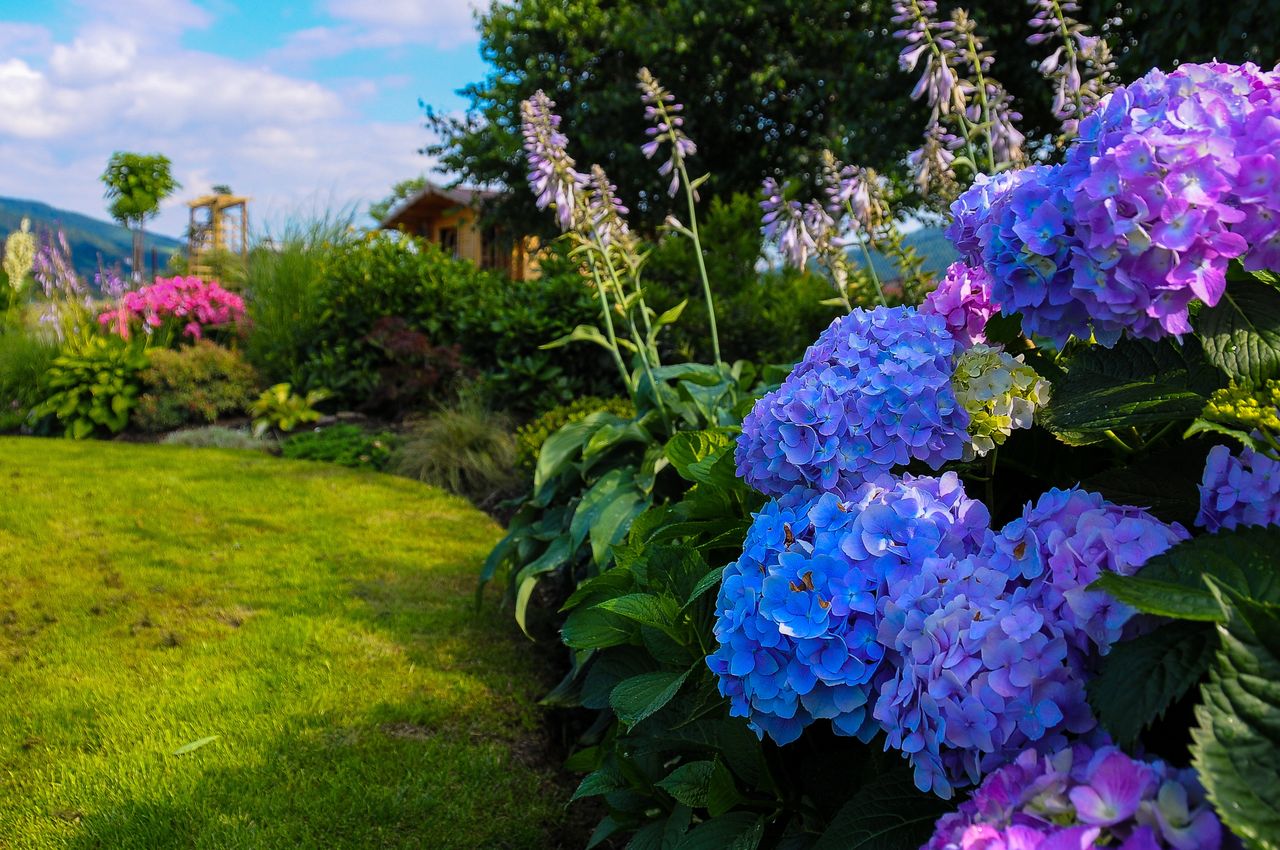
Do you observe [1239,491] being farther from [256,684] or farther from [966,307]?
[256,684]

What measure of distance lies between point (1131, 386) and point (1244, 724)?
52cm

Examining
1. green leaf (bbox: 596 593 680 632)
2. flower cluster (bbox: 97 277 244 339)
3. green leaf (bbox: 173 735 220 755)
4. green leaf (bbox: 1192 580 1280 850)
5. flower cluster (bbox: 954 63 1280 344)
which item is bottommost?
green leaf (bbox: 173 735 220 755)

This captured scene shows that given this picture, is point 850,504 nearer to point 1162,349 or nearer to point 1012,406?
point 1012,406

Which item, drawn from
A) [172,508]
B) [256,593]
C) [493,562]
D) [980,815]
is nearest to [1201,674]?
[980,815]

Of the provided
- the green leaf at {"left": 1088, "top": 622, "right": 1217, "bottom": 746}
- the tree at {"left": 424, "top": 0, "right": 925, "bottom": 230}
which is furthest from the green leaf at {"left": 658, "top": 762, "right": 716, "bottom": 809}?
the tree at {"left": 424, "top": 0, "right": 925, "bottom": 230}

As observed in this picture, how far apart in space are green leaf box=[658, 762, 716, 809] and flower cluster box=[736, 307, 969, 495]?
1.64 feet

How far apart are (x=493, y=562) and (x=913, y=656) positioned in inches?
98.5

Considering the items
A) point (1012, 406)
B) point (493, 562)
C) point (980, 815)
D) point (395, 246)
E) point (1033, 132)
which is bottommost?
point (493, 562)

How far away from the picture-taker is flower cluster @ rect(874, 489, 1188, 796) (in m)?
1.00

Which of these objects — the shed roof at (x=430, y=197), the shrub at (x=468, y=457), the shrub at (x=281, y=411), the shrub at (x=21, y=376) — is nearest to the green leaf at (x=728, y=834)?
the shrub at (x=468, y=457)

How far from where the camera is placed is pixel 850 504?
1.33 metres

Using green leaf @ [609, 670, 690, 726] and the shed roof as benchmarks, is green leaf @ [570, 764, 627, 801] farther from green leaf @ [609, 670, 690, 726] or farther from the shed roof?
the shed roof

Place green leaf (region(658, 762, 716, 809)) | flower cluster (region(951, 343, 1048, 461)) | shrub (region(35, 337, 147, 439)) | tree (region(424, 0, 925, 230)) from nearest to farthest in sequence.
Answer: flower cluster (region(951, 343, 1048, 461)) → green leaf (region(658, 762, 716, 809)) → shrub (region(35, 337, 147, 439)) → tree (region(424, 0, 925, 230))

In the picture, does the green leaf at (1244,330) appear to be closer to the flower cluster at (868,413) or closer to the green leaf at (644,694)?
the flower cluster at (868,413)
